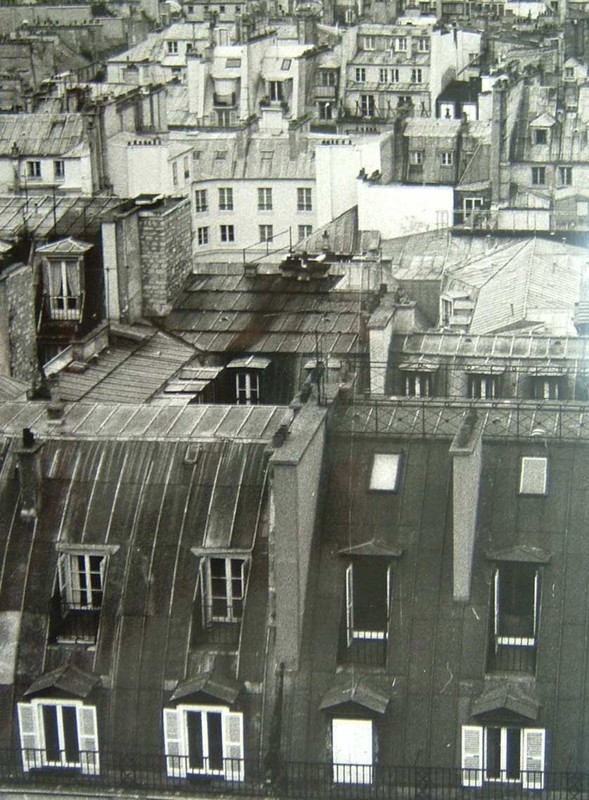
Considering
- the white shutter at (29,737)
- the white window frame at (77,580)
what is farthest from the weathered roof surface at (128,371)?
the white shutter at (29,737)

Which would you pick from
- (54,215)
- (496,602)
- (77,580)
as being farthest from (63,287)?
(496,602)

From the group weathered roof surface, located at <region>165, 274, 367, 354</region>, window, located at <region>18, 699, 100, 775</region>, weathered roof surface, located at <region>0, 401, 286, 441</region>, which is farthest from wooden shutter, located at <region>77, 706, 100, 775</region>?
weathered roof surface, located at <region>165, 274, 367, 354</region>

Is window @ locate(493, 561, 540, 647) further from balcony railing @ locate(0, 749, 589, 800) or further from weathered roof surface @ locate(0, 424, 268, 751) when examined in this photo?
weathered roof surface @ locate(0, 424, 268, 751)

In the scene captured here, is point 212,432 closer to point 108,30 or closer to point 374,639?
point 374,639

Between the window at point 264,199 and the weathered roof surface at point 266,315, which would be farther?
the window at point 264,199

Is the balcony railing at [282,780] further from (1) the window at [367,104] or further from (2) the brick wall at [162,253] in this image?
(1) the window at [367,104]

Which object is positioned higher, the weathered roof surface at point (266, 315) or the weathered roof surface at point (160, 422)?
the weathered roof surface at point (160, 422)
